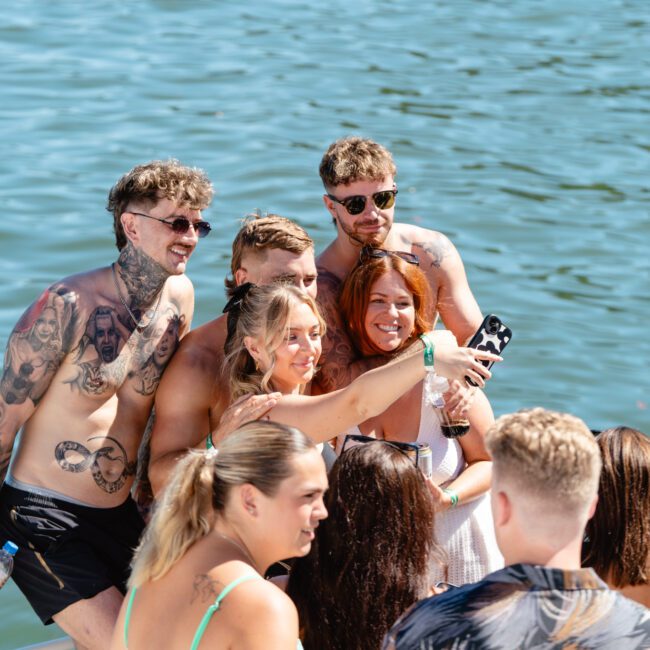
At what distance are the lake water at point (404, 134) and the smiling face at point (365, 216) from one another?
3896mm

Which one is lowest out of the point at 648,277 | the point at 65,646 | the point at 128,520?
the point at 648,277

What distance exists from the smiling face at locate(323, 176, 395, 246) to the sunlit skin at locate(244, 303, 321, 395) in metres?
1.04

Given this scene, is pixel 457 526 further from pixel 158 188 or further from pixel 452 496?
pixel 158 188

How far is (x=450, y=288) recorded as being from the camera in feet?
17.5

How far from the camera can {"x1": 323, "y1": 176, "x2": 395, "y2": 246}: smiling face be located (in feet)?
16.6

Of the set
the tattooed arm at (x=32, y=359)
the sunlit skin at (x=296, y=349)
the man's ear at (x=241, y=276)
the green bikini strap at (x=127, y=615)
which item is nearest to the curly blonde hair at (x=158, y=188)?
the man's ear at (x=241, y=276)

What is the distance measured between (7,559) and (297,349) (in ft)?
3.91

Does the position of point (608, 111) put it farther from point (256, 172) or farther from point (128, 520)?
point (128, 520)

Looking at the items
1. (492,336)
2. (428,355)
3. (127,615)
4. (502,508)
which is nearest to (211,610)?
(127,615)

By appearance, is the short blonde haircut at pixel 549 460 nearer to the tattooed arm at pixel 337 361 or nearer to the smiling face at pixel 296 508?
the smiling face at pixel 296 508

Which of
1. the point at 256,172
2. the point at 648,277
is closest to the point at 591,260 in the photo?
the point at 648,277

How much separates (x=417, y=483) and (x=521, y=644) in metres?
0.81

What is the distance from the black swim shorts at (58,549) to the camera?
13.7ft

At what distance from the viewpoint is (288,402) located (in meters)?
4.05
